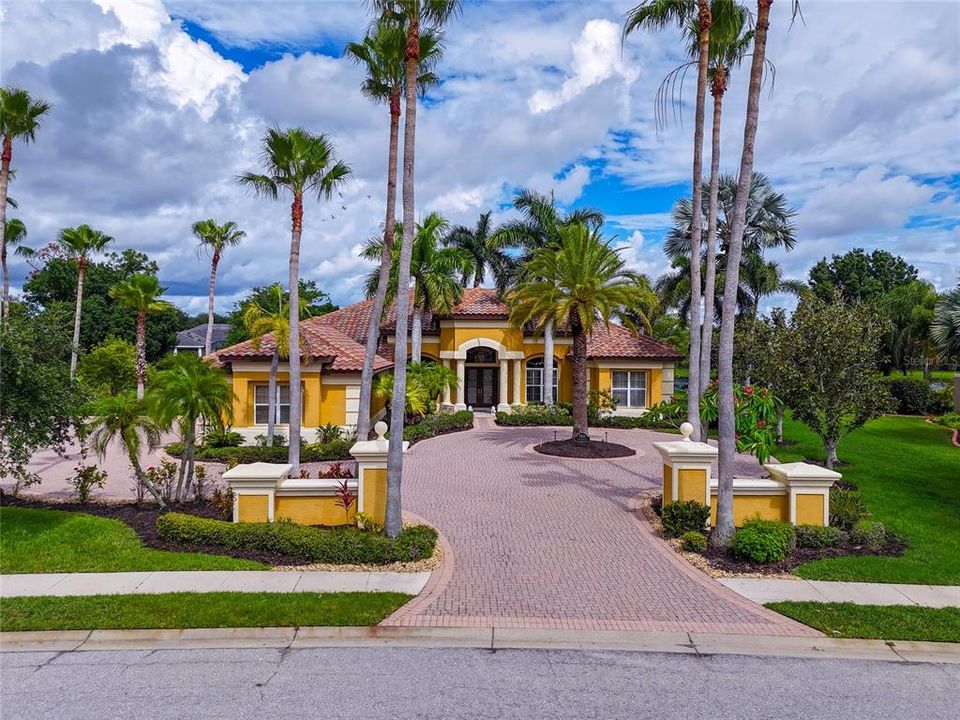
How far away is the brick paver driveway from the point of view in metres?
7.93

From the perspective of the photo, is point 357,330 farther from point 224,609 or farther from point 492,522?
point 224,609


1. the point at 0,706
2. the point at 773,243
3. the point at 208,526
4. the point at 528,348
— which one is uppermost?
the point at 773,243

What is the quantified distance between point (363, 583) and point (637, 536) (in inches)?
210

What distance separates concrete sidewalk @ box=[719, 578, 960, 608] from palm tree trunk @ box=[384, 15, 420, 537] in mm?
5420

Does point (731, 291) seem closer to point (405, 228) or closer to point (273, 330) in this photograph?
point (405, 228)

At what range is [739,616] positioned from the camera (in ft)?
26.4

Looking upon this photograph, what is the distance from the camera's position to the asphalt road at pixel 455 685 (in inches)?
228

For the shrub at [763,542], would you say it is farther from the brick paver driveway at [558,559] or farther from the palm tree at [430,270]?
the palm tree at [430,270]

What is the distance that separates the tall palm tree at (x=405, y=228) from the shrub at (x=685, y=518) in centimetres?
505

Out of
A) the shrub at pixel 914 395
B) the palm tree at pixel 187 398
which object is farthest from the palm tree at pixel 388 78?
the shrub at pixel 914 395

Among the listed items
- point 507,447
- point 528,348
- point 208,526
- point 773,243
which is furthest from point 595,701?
point 773,243

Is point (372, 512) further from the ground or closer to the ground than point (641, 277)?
closer to the ground

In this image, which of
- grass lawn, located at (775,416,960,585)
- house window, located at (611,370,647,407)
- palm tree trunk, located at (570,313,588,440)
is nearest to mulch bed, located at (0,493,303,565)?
grass lawn, located at (775,416,960,585)

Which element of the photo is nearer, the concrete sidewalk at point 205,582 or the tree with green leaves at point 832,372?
the concrete sidewalk at point 205,582
